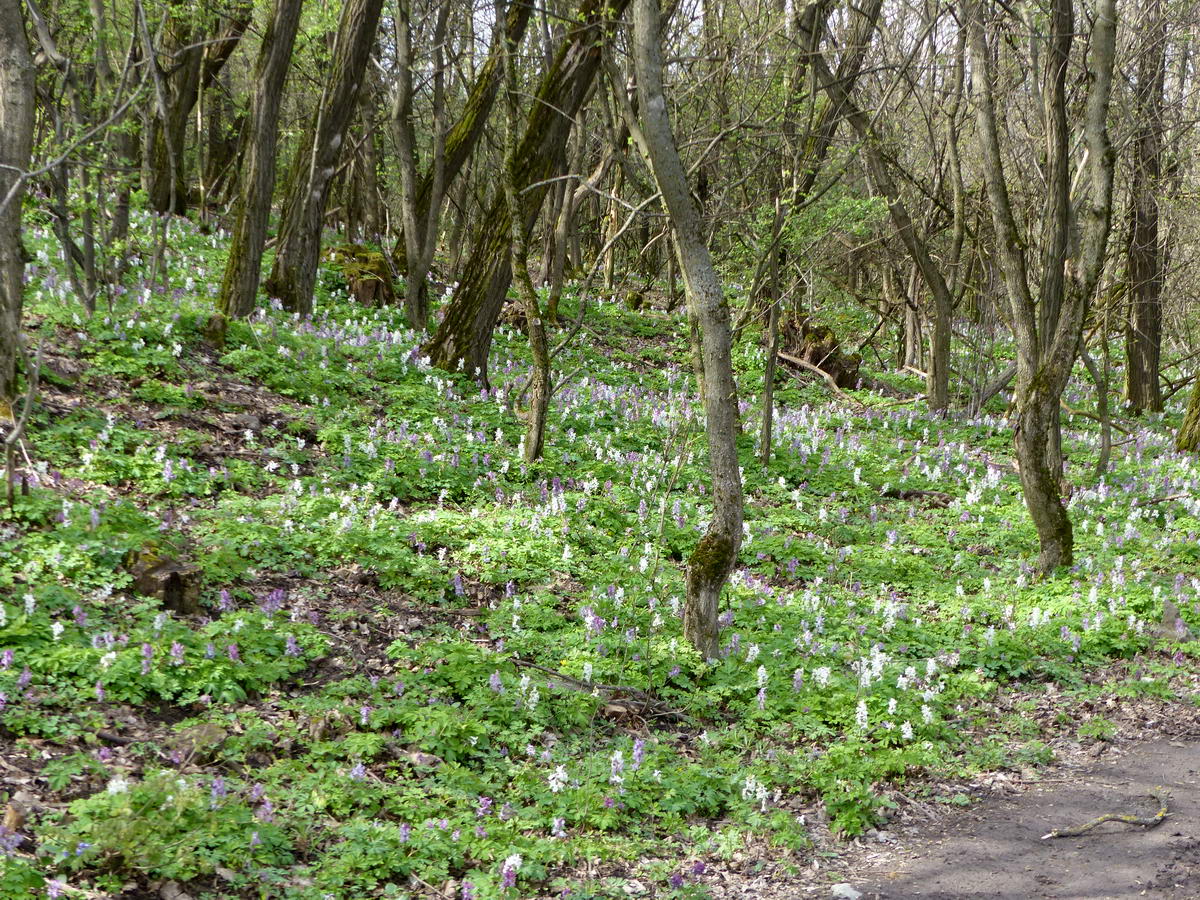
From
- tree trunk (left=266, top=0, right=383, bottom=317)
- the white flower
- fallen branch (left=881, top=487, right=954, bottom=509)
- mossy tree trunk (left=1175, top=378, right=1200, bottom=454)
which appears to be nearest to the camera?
the white flower

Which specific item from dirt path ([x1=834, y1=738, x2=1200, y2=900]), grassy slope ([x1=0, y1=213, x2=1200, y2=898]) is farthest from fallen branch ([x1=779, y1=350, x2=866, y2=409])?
dirt path ([x1=834, y1=738, x2=1200, y2=900])

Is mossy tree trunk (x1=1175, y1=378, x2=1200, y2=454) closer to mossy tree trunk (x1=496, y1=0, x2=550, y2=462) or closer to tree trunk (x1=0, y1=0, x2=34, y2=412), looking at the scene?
mossy tree trunk (x1=496, y1=0, x2=550, y2=462)

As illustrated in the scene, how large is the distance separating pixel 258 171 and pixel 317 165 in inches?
30.5

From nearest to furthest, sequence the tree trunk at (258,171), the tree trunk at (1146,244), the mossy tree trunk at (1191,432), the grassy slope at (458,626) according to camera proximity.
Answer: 1. the grassy slope at (458,626)
2. the tree trunk at (258,171)
3. the mossy tree trunk at (1191,432)
4. the tree trunk at (1146,244)

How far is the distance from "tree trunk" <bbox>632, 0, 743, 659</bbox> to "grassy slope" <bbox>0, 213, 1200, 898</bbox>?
0.47 metres

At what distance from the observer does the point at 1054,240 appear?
9.84 metres

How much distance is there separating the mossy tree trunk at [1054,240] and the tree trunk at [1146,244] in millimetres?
4890

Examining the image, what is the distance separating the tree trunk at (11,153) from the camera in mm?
7074

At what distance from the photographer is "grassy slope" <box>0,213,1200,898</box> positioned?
443 centimetres

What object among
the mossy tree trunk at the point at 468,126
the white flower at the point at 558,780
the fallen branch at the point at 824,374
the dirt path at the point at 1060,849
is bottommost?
the dirt path at the point at 1060,849

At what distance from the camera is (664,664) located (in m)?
6.49

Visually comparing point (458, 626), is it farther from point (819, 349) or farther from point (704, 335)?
point (819, 349)

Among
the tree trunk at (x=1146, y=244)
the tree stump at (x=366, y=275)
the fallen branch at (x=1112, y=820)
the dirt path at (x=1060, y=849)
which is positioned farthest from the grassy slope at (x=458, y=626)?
the tree trunk at (x=1146, y=244)

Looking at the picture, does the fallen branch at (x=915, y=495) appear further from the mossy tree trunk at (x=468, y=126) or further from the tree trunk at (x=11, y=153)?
the tree trunk at (x=11, y=153)
